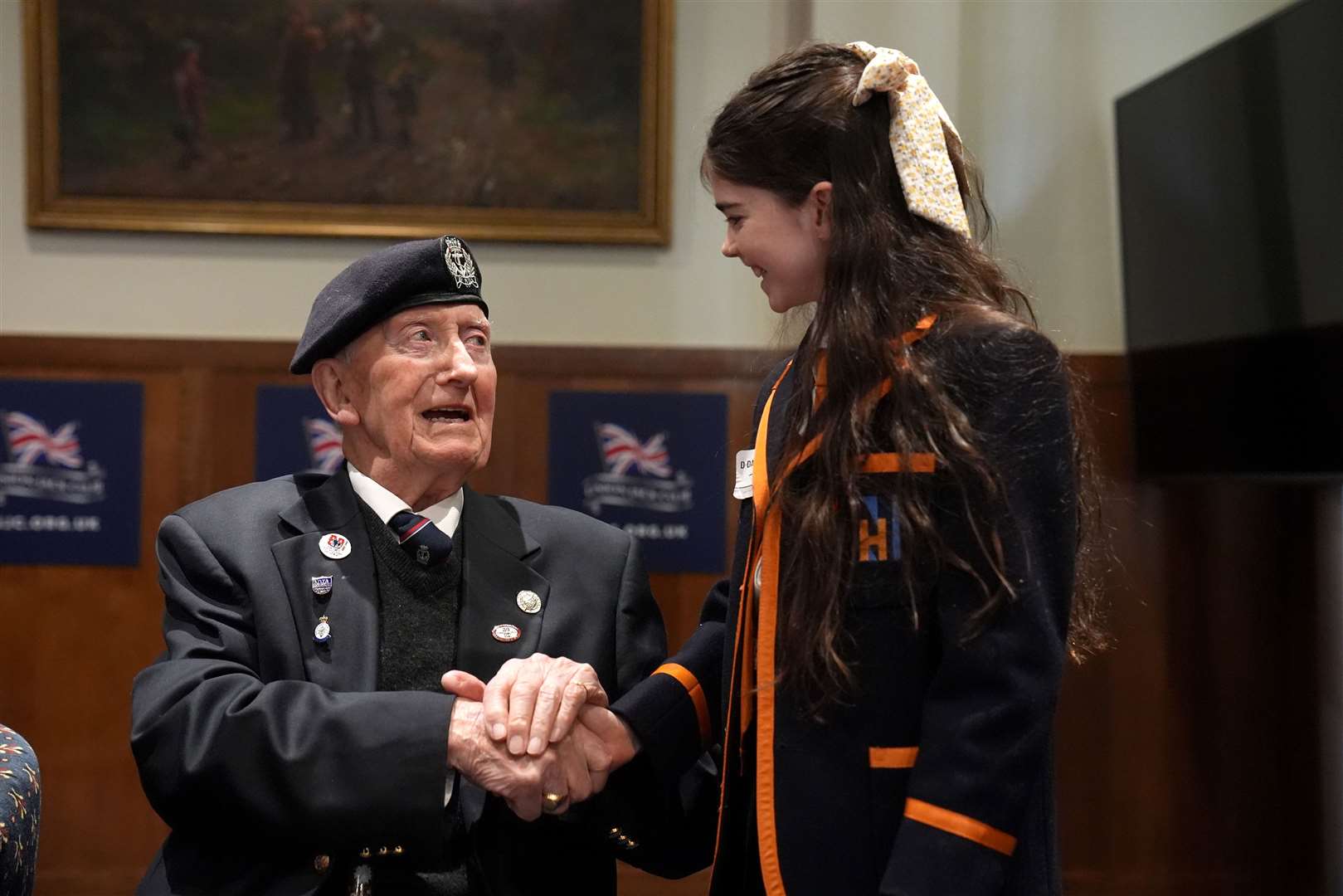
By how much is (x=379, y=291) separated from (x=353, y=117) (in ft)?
8.53

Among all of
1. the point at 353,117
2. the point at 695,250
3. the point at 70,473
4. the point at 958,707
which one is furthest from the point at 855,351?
the point at 70,473

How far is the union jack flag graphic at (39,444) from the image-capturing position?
171 inches

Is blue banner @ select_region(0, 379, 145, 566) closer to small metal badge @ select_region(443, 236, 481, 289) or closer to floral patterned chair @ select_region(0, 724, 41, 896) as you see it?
small metal badge @ select_region(443, 236, 481, 289)

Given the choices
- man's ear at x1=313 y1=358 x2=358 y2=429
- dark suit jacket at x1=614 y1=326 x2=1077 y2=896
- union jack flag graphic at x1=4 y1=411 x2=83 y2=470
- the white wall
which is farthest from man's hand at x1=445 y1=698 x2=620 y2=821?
union jack flag graphic at x1=4 y1=411 x2=83 y2=470

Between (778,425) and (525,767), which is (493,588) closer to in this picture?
(525,767)

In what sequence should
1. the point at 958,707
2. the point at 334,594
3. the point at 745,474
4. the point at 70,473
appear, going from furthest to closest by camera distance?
the point at 70,473
the point at 334,594
the point at 745,474
the point at 958,707

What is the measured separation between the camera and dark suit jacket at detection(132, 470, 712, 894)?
1.82m

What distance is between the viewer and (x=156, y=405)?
438cm

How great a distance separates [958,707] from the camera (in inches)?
59.1

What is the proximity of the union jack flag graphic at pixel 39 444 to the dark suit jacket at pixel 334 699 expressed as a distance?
8.17 ft

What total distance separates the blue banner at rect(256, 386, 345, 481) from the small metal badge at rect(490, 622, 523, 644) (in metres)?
2.42

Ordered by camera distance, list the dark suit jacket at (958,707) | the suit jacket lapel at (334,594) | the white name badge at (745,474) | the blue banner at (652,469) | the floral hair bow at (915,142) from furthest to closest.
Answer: the blue banner at (652,469) → the suit jacket lapel at (334,594) → the white name badge at (745,474) → the floral hair bow at (915,142) → the dark suit jacket at (958,707)

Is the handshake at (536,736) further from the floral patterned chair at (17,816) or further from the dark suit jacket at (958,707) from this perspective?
the floral patterned chair at (17,816)

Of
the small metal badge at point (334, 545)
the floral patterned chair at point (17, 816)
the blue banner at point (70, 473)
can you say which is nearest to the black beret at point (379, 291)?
the small metal badge at point (334, 545)
